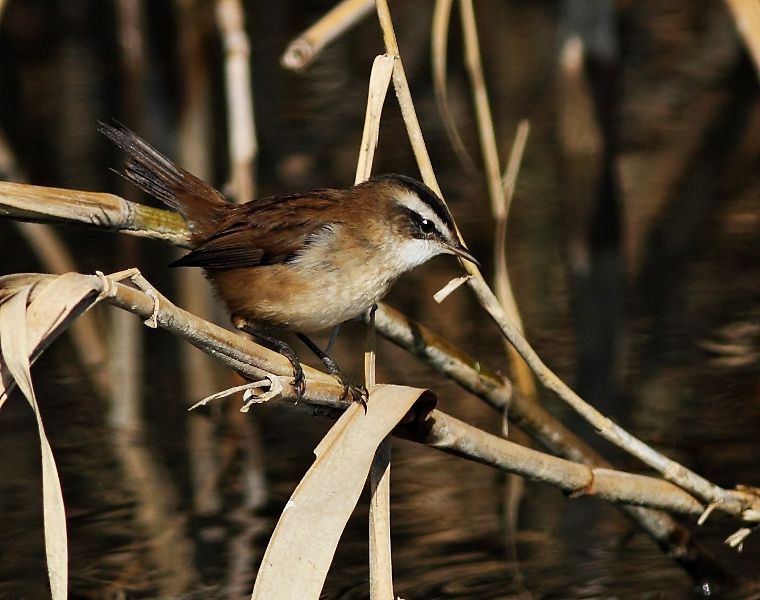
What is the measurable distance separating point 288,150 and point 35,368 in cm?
235

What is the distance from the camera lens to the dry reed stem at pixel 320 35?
12.7 feet

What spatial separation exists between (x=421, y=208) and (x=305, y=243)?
35cm

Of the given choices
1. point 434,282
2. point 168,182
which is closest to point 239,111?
point 168,182

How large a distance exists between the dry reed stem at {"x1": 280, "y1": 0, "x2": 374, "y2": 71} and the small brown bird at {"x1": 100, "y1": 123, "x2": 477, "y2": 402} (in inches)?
16.0

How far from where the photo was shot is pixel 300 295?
3.79 m

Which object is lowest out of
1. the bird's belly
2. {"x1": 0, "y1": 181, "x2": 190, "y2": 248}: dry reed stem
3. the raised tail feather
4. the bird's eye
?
the bird's belly

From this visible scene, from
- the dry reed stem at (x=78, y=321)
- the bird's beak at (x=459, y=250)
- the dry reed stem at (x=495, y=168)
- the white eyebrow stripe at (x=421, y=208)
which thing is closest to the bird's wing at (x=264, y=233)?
the white eyebrow stripe at (x=421, y=208)

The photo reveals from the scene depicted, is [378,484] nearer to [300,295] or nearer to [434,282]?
[300,295]

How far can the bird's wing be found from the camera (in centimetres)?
390

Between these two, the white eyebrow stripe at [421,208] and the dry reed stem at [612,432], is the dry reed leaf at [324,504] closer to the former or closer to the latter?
the dry reed stem at [612,432]

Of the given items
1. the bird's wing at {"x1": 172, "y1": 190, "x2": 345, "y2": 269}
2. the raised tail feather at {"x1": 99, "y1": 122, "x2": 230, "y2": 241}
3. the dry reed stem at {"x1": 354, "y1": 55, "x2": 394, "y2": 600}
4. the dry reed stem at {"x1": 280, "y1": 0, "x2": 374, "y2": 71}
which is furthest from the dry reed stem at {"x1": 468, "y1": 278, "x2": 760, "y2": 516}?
the raised tail feather at {"x1": 99, "y1": 122, "x2": 230, "y2": 241}

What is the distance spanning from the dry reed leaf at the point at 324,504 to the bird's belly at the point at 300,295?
0.84 m

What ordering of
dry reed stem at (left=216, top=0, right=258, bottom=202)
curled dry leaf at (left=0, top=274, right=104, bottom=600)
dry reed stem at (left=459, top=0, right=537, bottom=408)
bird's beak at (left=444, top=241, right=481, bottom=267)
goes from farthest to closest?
dry reed stem at (left=216, top=0, right=258, bottom=202) → dry reed stem at (left=459, top=0, right=537, bottom=408) → bird's beak at (left=444, top=241, right=481, bottom=267) → curled dry leaf at (left=0, top=274, right=104, bottom=600)

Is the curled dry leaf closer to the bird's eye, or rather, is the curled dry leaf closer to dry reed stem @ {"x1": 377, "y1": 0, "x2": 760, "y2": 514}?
dry reed stem @ {"x1": 377, "y1": 0, "x2": 760, "y2": 514}
